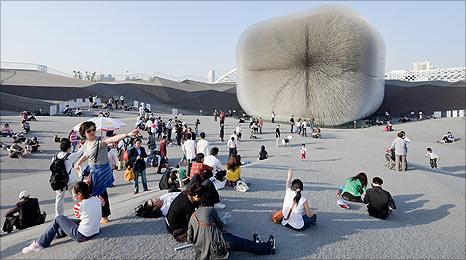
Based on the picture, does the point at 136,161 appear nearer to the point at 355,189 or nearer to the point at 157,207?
the point at 157,207

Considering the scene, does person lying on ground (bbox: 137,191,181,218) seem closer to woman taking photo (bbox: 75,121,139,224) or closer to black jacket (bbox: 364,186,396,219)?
woman taking photo (bbox: 75,121,139,224)

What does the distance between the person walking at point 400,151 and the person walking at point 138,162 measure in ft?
23.7

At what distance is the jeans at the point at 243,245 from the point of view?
4207 mm

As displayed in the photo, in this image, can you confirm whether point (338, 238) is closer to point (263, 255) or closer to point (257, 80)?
point (263, 255)

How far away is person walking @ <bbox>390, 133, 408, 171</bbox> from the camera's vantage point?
9875 millimetres

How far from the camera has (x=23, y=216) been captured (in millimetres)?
5988

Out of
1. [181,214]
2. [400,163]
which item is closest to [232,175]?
[181,214]

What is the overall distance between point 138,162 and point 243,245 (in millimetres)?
4611

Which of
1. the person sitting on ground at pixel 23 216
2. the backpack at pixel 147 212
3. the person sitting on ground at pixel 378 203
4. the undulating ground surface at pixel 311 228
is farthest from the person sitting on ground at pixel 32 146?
the person sitting on ground at pixel 378 203

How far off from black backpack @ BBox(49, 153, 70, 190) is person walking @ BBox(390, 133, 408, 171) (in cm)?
880

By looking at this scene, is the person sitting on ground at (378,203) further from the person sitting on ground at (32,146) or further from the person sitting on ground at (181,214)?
the person sitting on ground at (32,146)

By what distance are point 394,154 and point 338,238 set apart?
6.51 m

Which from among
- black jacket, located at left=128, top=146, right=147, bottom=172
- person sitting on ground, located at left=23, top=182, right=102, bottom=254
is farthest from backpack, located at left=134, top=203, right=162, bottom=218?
black jacket, located at left=128, top=146, right=147, bottom=172

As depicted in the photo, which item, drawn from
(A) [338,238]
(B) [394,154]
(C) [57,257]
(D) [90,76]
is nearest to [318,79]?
(B) [394,154]
